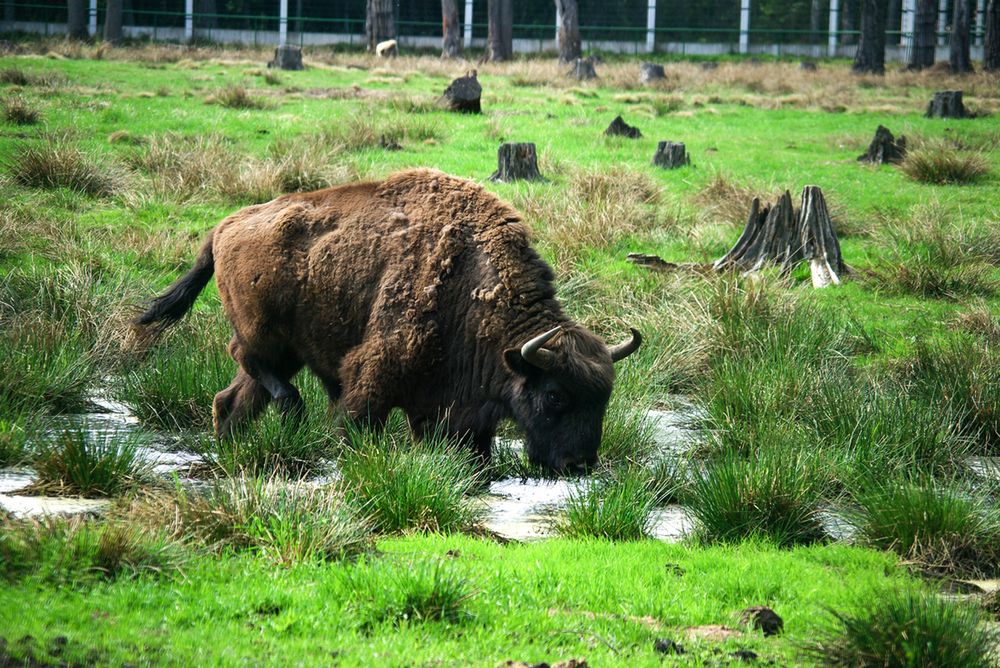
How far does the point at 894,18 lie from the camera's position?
6119 centimetres

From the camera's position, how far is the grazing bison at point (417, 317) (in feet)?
25.7

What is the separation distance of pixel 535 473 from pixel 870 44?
40418 millimetres

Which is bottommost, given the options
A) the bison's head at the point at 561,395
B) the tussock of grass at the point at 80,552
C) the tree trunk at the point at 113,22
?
the tussock of grass at the point at 80,552

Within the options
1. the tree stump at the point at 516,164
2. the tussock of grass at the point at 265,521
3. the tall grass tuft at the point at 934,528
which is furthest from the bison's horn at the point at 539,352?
the tree stump at the point at 516,164

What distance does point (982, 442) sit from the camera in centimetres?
928

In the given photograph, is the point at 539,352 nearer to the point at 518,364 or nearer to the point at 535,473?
the point at 518,364

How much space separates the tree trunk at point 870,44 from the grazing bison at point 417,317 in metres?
39.4

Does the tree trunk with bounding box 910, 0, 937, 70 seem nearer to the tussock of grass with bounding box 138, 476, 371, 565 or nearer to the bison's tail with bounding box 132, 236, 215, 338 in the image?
the bison's tail with bounding box 132, 236, 215, 338

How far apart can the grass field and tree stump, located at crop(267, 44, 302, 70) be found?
1334 centimetres

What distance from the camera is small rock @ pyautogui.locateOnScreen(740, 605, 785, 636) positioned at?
220 inches

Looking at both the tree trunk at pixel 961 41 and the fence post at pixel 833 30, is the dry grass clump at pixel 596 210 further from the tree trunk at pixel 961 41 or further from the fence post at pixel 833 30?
the fence post at pixel 833 30

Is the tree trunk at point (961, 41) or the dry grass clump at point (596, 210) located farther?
the tree trunk at point (961, 41)

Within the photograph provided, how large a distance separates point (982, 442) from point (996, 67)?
117 ft

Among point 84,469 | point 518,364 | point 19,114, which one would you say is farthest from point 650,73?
point 84,469
